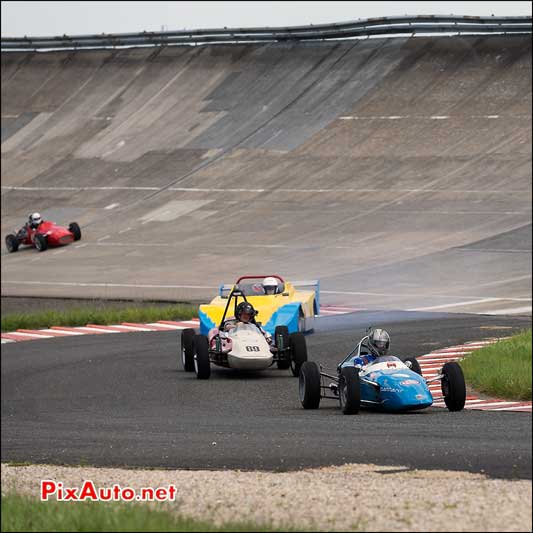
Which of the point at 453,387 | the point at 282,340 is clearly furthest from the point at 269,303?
the point at 453,387

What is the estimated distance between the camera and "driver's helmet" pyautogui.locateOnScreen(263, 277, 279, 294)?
9.80 m

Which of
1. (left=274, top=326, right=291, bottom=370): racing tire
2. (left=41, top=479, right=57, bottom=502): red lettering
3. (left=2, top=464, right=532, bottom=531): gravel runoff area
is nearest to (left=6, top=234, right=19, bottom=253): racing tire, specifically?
(left=2, top=464, right=532, bottom=531): gravel runoff area

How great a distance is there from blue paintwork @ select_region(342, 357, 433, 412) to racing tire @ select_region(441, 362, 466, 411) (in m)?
0.14

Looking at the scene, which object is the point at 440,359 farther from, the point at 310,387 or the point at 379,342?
the point at 379,342

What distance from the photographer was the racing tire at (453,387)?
795 centimetres

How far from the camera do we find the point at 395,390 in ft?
31.7

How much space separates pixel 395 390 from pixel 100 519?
11.0ft

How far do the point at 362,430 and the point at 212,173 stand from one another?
55291mm

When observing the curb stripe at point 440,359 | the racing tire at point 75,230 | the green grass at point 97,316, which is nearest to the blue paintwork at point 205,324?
the curb stripe at point 440,359

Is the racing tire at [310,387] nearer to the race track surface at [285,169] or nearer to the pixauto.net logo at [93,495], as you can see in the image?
the pixauto.net logo at [93,495]

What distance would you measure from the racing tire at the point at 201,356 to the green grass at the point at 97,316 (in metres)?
3.43

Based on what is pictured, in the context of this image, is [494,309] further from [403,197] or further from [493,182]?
[493,182]

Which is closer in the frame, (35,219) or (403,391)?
(403,391)

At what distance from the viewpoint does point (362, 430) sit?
15.5 m
